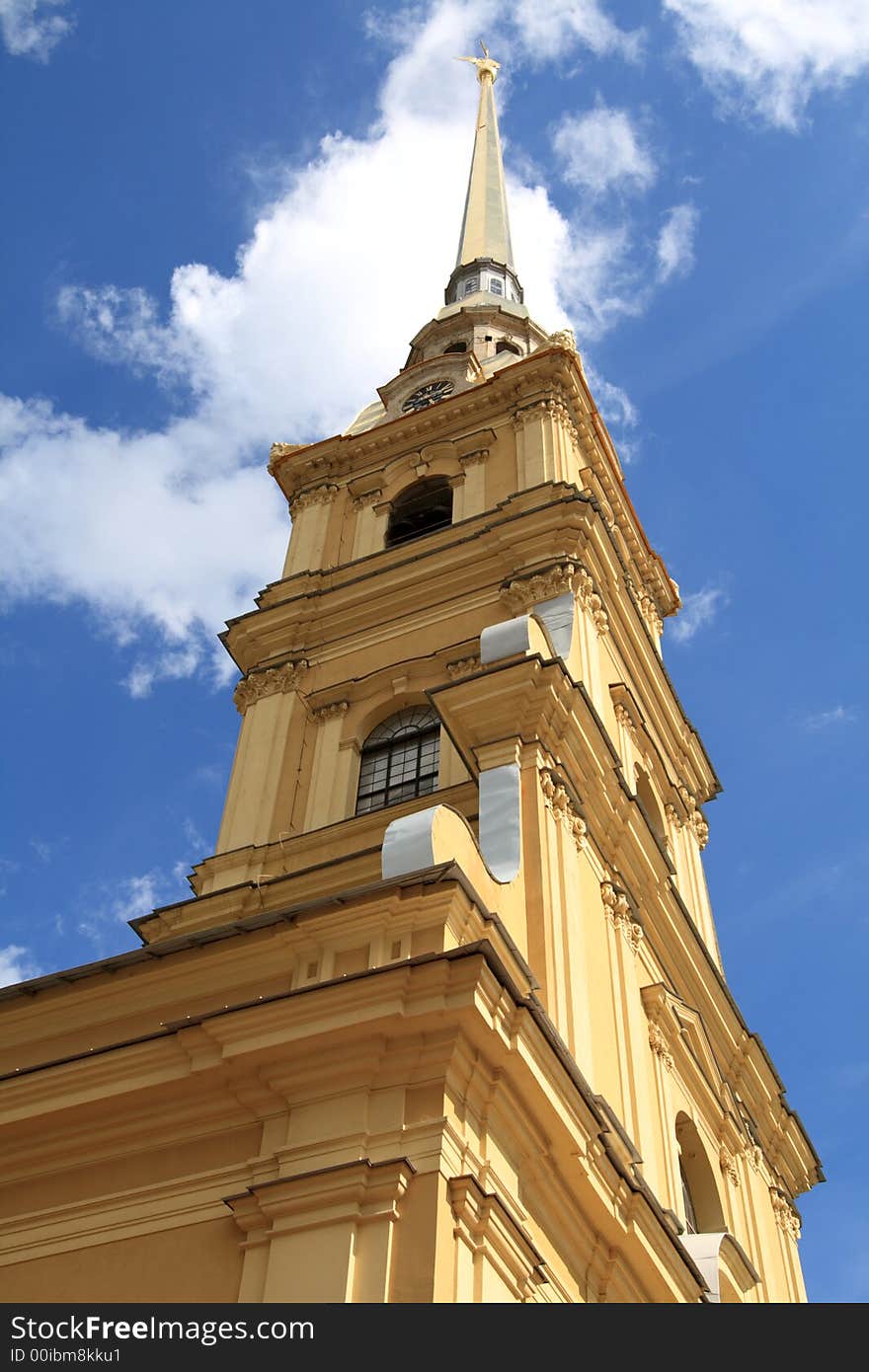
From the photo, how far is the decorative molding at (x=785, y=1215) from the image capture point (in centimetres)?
1980

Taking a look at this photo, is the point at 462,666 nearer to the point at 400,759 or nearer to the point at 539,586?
the point at 400,759

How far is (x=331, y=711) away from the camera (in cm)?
2072

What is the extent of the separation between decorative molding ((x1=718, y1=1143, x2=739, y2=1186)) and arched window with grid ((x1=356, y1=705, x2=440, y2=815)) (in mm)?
5561

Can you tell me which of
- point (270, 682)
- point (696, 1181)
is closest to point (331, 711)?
point (270, 682)

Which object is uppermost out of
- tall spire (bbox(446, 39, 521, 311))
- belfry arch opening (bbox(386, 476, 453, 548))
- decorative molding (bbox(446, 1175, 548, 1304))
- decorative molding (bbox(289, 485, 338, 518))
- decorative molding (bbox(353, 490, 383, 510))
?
tall spire (bbox(446, 39, 521, 311))

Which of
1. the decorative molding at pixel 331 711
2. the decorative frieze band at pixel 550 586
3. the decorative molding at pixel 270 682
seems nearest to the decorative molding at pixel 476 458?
the decorative frieze band at pixel 550 586

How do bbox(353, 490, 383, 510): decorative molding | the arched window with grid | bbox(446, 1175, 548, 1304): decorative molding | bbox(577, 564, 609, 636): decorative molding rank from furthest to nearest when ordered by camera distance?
bbox(353, 490, 383, 510): decorative molding, bbox(577, 564, 609, 636): decorative molding, the arched window with grid, bbox(446, 1175, 548, 1304): decorative molding

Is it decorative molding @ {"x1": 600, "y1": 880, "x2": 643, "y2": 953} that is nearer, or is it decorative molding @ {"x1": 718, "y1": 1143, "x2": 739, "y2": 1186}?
decorative molding @ {"x1": 600, "y1": 880, "x2": 643, "y2": 953}

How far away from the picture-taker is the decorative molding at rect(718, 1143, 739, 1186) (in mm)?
17953

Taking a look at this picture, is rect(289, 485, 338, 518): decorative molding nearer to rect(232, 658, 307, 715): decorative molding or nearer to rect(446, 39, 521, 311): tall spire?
rect(232, 658, 307, 715): decorative molding

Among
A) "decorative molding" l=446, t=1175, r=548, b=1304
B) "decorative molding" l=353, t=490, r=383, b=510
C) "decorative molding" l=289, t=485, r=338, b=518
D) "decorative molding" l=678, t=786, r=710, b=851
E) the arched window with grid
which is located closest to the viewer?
"decorative molding" l=446, t=1175, r=548, b=1304

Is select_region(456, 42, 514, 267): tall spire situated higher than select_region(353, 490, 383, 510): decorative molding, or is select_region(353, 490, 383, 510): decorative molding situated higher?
select_region(456, 42, 514, 267): tall spire

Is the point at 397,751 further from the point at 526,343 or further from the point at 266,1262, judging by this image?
the point at 526,343

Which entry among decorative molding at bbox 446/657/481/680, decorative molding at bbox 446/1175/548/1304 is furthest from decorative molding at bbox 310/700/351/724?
decorative molding at bbox 446/1175/548/1304
